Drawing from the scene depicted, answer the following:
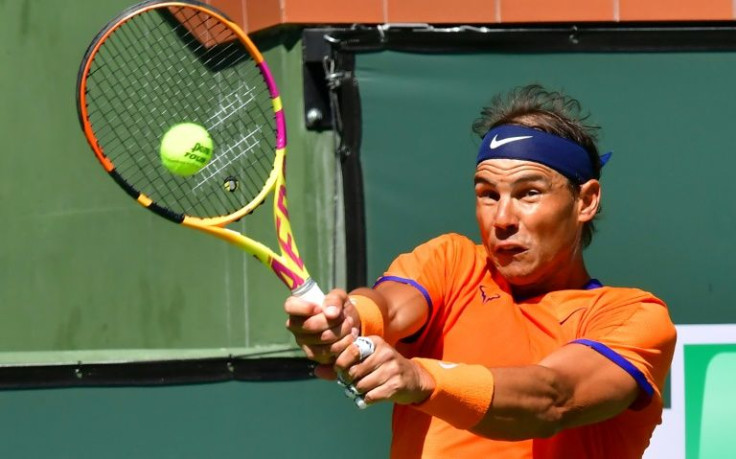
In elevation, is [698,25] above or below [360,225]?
above

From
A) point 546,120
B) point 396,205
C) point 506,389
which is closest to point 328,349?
point 506,389

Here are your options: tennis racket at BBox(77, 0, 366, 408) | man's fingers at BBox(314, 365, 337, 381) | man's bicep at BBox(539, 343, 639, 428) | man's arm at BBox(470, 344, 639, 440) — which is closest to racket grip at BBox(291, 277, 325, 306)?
man's fingers at BBox(314, 365, 337, 381)

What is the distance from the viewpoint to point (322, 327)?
109 inches

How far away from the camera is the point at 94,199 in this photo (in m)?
5.25

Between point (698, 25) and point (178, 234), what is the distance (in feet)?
7.03

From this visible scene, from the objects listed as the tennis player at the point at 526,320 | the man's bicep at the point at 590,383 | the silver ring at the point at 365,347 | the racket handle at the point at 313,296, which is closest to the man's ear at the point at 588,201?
the tennis player at the point at 526,320

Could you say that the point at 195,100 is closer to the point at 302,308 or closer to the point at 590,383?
the point at 302,308

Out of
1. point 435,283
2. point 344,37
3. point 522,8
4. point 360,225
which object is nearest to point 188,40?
point 344,37

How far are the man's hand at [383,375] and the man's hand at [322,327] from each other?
0.19 ft

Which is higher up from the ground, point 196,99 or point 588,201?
point 196,99

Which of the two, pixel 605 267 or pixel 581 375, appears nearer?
pixel 581 375

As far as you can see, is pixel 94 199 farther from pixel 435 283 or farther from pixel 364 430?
pixel 435 283

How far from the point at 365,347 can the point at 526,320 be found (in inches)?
31.7

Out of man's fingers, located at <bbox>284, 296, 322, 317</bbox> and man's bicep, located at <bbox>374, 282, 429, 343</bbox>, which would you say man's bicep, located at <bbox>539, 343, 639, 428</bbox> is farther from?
man's fingers, located at <bbox>284, 296, 322, 317</bbox>
